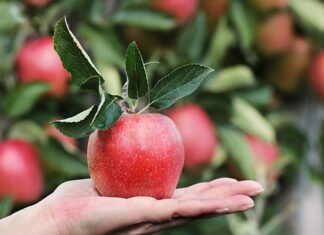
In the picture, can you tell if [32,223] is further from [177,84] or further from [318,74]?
[318,74]

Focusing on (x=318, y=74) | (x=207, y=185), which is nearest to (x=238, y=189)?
(x=207, y=185)

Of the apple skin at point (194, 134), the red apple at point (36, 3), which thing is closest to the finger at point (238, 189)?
the apple skin at point (194, 134)

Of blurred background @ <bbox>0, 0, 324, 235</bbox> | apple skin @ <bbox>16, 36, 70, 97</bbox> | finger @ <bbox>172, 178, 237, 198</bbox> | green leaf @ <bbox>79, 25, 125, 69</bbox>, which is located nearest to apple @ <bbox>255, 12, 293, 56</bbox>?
blurred background @ <bbox>0, 0, 324, 235</bbox>

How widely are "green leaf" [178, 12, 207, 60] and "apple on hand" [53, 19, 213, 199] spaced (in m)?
0.67

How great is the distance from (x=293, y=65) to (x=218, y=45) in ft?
0.70

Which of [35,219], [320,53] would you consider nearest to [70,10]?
[320,53]

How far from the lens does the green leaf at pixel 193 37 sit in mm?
1601

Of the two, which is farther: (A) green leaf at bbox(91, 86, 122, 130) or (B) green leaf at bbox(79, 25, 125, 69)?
(B) green leaf at bbox(79, 25, 125, 69)

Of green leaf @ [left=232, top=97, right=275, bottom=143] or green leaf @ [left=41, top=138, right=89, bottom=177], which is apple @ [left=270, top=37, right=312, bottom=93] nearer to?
green leaf @ [left=232, top=97, right=275, bottom=143]

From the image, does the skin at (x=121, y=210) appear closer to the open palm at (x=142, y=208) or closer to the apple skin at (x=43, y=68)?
the open palm at (x=142, y=208)

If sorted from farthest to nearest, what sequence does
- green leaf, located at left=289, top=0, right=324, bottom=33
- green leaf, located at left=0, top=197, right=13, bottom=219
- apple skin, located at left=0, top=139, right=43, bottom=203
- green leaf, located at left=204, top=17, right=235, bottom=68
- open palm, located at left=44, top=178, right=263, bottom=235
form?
1. green leaf, located at left=289, top=0, right=324, bottom=33
2. green leaf, located at left=204, top=17, right=235, bottom=68
3. apple skin, located at left=0, top=139, right=43, bottom=203
4. green leaf, located at left=0, top=197, right=13, bottom=219
5. open palm, located at left=44, top=178, right=263, bottom=235

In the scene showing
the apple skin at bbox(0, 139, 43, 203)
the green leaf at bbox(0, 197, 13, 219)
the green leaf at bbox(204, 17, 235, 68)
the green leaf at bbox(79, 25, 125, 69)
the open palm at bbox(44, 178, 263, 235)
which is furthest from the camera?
the green leaf at bbox(204, 17, 235, 68)

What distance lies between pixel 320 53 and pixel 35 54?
581 millimetres

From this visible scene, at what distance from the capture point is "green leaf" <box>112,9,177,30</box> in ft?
4.98
